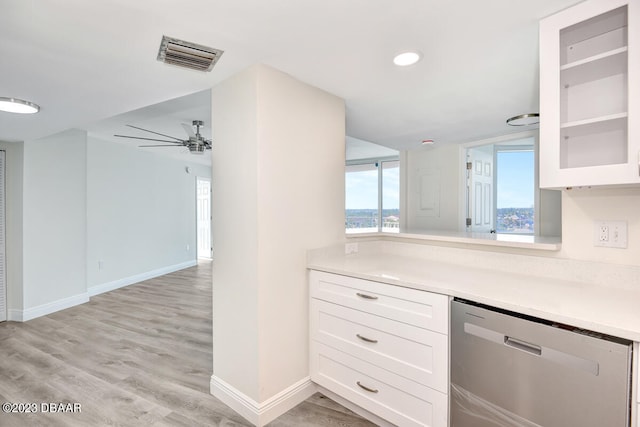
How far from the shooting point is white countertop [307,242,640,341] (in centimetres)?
107

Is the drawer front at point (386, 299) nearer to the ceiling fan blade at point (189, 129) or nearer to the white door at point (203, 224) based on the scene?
the ceiling fan blade at point (189, 129)

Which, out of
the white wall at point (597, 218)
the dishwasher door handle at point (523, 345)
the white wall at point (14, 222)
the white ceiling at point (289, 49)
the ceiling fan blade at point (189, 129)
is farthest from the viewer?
the ceiling fan blade at point (189, 129)

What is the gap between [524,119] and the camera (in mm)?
2832

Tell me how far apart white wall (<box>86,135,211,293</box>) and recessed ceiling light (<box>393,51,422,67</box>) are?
470 centimetres

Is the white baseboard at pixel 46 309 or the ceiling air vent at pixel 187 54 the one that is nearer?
the ceiling air vent at pixel 187 54

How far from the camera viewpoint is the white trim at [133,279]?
458 centimetres

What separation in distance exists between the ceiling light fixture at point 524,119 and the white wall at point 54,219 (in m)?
5.24

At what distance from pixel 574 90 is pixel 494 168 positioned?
352 centimetres

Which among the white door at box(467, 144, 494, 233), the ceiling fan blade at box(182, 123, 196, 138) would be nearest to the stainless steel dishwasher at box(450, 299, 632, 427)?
the white door at box(467, 144, 494, 233)

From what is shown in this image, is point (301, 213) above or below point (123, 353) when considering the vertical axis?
above

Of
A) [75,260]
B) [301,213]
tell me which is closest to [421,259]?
[301,213]

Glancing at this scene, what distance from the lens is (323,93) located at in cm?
221

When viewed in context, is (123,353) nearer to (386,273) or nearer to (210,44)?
(386,273)

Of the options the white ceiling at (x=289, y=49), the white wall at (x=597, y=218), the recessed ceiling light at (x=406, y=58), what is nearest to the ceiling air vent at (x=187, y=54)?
the white ceiling at (x=289, y=49)
